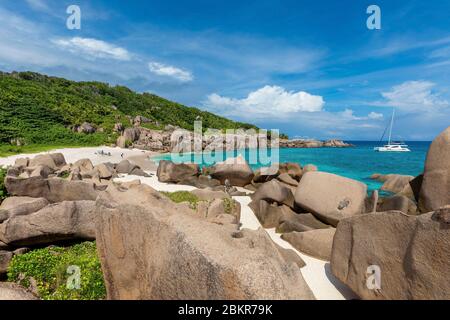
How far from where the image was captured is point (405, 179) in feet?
71.6

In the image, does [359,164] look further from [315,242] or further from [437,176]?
[315,242]

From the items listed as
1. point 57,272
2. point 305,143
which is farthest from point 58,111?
point 305,143

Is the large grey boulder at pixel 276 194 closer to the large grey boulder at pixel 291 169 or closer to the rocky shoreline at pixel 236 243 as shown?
the rocky shoreline at pixel 236 243

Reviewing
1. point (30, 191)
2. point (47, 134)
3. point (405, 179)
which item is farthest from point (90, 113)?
point (405, 179)

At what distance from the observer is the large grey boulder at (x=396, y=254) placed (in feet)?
14.6

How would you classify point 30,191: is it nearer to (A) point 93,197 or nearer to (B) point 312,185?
(A) point 93,197

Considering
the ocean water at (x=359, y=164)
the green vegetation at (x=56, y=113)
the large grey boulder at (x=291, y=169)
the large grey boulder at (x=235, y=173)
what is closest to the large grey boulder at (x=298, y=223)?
the large grey boulder at (x=235, y=173)

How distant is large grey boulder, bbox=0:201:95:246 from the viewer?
7.41 m

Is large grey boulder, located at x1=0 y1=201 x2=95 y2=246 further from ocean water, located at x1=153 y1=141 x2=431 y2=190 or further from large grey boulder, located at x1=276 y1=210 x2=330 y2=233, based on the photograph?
ocean water, located at x1=153 y1=141 x2=431 y2=190

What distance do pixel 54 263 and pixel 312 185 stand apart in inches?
364

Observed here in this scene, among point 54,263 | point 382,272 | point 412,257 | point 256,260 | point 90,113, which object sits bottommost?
point 54,263

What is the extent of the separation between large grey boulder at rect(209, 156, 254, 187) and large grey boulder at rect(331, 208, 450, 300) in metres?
14.4

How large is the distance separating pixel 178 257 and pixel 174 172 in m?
18.4

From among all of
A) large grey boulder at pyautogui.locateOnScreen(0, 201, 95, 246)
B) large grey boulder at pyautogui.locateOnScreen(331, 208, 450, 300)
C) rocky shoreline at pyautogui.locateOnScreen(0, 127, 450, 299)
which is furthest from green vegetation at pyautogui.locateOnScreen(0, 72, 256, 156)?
large grey boulder at pyautogui.locateOnScreen(331, 208, 450, 300)
